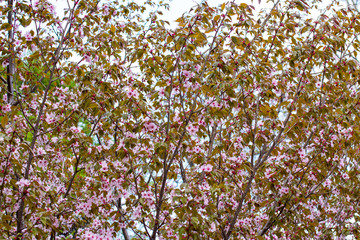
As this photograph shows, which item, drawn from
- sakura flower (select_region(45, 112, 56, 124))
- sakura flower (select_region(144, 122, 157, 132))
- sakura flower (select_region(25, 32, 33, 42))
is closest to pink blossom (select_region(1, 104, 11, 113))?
sakura flower (select_region(45, 112, 56, 124))

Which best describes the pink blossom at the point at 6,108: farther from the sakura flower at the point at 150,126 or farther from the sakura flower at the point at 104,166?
the sakura flower at the point at 150,126

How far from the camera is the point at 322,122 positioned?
3488mm

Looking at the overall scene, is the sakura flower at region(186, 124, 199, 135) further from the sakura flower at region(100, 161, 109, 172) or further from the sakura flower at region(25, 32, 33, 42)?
the sakura flower at region(25, 32, 33, 42)

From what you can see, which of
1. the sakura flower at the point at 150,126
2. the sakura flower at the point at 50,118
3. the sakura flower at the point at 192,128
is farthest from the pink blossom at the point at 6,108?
the sakura flower at the point at 192,128

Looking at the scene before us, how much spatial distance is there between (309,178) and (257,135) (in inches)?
40.5

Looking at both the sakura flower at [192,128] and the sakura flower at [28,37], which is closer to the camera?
the sakura flower at [192,128]

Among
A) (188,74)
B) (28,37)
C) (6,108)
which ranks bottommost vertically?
(188,74)

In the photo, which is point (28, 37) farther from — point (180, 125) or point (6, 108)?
point (180, 125)

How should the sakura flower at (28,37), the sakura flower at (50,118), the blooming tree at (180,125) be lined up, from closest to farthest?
the blooming tree at (180,125), the sakura flower at (28,37), the sakura flower at (50,118)

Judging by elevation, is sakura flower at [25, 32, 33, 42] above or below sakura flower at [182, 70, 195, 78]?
above

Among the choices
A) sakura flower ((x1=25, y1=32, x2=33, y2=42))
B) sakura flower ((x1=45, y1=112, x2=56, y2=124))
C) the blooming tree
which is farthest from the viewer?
sakura flower ((x1=45, y1=112, x2=56, y2=124))

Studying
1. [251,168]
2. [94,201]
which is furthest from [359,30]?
[94,201]

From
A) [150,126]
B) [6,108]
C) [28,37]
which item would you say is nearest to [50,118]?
[6,108]

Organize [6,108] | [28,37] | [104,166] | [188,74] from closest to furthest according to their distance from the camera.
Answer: [188,74]
[104,166]
[28,37]
[6,108]
